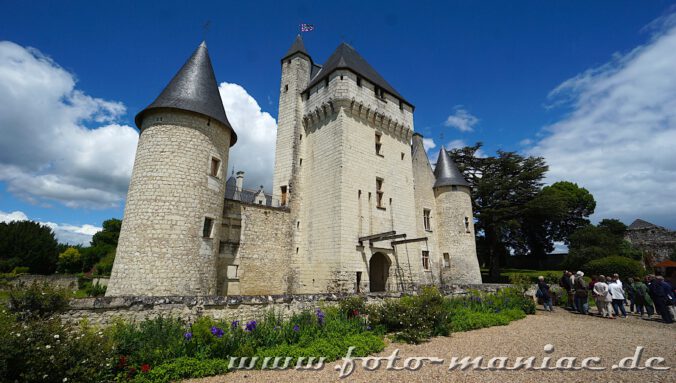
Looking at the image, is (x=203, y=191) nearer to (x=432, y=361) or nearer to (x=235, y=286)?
(x=235, y=286)

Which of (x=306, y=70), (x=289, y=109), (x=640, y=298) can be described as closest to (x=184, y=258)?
(x=289, y=109)

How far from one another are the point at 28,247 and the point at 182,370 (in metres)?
36.5

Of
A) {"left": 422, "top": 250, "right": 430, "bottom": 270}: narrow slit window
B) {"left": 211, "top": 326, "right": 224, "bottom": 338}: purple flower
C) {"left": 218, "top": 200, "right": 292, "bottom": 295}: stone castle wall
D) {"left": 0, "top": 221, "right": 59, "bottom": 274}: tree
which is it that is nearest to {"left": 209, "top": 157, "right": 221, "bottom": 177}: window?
{"left": 218, "top": 200, "right": 292, "bottom": 295}: stone castle wall

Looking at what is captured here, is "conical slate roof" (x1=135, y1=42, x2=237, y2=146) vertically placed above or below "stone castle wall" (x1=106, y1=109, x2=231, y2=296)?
above

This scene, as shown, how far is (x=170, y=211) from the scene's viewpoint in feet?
34.0

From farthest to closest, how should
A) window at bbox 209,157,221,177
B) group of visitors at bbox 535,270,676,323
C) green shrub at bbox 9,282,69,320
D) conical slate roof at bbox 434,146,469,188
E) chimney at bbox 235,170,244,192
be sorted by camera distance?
chimney at bbox 235,170,244,192 < conical slate roof at bbox 434,146,469,188 < window at bbox 209,157,221,177 < group of visitors at bbox 535,270,676,323 < green shrub at bbox 9,282,69,320

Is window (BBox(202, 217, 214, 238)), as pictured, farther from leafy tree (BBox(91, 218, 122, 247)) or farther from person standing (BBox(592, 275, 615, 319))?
leafy tree (BBox(91, 218, 122, 247))

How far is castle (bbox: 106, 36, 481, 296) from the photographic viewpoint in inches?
409

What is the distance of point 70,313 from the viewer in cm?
538

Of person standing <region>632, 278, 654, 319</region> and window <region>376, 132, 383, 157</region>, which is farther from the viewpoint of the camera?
window <region>376, 132, 383, 157</region>

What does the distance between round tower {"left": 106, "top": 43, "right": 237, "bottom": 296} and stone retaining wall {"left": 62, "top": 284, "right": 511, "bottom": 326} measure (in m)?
4.21

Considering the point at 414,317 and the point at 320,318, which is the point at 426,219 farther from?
the point at 320,318

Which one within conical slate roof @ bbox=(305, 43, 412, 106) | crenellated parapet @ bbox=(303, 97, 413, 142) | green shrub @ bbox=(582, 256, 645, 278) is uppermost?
conical slate roof @ bbox=(305, 43, 412, 106)

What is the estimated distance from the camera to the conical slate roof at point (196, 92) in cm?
1130
